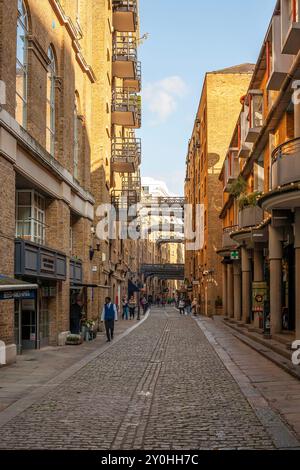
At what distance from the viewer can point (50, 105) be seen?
70.4 feet

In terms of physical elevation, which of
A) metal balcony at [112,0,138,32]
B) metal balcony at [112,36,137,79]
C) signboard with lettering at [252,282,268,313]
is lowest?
signboard with lettering at [252,282,268,313]

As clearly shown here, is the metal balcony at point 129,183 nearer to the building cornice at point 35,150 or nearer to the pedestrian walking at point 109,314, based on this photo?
the building cornice at point 35,150

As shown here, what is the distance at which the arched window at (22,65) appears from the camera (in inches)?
691

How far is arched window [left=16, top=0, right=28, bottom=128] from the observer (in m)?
17.5

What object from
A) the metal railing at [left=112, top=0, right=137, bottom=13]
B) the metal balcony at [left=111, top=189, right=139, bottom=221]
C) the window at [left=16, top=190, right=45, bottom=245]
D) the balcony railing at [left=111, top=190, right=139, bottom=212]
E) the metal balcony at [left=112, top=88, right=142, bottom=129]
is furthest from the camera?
the metal balcony at [left=111, top=189, right=139, bottom=221]

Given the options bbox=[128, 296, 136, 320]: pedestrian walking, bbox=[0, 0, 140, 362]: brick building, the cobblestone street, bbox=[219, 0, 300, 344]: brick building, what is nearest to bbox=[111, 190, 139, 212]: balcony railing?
bbox=[128, 296, 136, 320]: pedestrian walking

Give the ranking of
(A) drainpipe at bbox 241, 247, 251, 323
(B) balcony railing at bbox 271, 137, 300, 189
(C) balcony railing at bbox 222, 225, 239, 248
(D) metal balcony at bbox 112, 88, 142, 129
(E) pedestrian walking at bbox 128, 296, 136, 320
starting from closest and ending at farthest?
(B) balcony railing at bbox 271, 137, 300, 189
(A) drainpipe at bbox 241, 247, 251, 323
(C) balcony railing at bbox 222, 225, 239, 248
(D) metal balcony at bbox 112, 88, 142, 129
(E) pedestrian walking at bbox 128, 296, 136, 320

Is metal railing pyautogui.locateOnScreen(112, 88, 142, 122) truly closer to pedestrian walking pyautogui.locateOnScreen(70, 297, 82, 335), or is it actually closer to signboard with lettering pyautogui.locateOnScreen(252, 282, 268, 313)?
pedestrian walking pyautogui.locateOnScreen(70, 297, 82, 335)

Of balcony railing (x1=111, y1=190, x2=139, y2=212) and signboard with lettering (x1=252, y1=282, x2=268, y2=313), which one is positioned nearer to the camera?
signboard with lettering (x1=252, y1=282, x2=268, y2=313)

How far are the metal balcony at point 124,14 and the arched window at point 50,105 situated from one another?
18.0 metres

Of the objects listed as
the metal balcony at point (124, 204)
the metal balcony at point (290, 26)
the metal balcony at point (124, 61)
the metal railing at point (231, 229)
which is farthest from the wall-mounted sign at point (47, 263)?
the metal balcony at point (124, 61)

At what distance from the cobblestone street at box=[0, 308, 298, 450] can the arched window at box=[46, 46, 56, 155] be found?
8635 mm

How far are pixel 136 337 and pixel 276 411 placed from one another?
1587 centimetres
